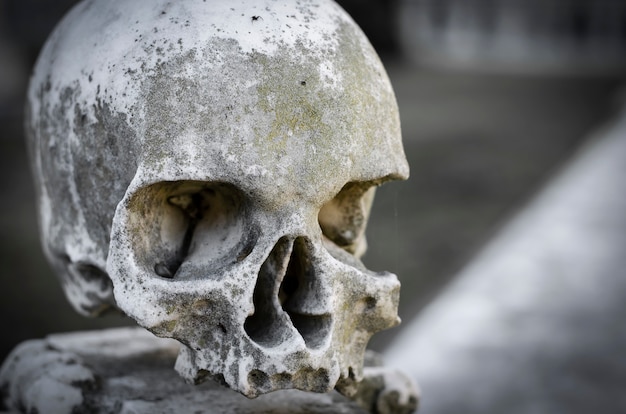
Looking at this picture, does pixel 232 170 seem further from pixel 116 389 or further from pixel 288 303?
pixel 116 389

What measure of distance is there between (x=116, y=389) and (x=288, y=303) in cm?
46

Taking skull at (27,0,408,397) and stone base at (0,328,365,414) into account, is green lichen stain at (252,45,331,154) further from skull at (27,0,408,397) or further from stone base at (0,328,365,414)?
stone base at (0,328,365,414)

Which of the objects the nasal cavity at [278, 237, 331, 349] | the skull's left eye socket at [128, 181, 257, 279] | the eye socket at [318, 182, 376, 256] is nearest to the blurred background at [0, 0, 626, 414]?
the eye socket at [318, 182, 376, 256]

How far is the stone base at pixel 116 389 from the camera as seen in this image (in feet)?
5.50

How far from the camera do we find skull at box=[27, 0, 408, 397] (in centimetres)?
137

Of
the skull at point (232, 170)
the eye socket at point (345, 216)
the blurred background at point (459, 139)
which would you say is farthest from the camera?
the blurred background at point (459, 139)

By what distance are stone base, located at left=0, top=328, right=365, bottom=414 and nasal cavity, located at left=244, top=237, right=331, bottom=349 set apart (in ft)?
0.90

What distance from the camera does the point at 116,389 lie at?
1.74 metres

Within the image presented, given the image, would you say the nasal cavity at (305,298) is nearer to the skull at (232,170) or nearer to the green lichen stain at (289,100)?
the skull at (232,170)

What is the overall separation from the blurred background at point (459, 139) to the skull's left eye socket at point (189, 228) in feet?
1.14

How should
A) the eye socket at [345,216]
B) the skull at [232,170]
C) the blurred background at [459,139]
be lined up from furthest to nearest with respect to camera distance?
1. the blurred background at [459,139]
2. the eye socket at [345,216]
3. the skull at [232,170]

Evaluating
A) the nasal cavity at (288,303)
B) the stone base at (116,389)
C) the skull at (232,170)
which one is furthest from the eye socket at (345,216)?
the stone base at (116,389)

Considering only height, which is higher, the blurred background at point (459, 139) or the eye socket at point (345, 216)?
the eye socket at point (345, 216)

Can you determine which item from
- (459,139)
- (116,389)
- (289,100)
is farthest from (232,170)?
(459,139)
